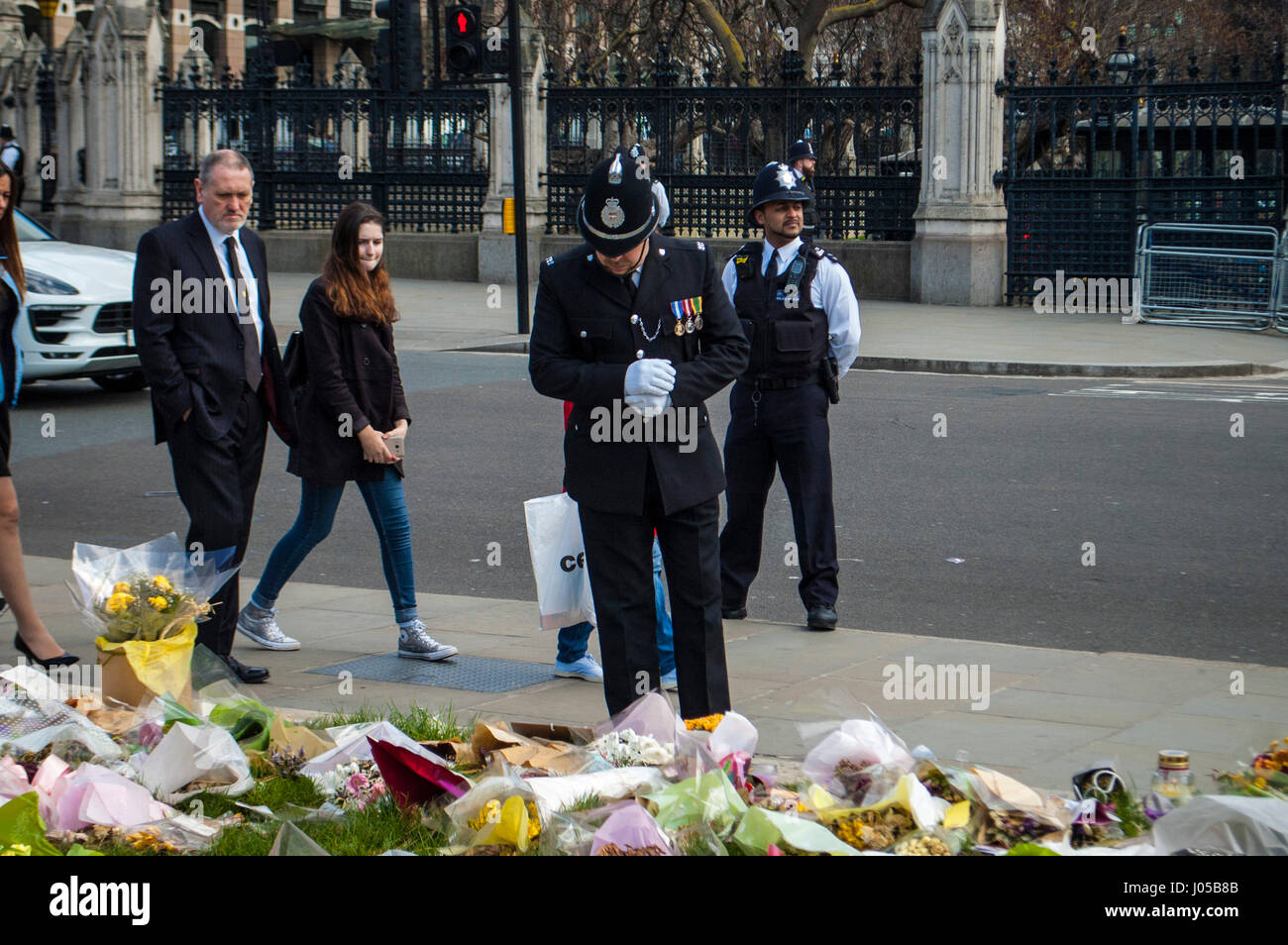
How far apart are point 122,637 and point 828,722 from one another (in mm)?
2713

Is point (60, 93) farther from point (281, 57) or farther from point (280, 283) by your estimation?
point (280, 283)

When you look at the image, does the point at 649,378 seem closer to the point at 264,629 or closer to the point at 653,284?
the point at 653,284

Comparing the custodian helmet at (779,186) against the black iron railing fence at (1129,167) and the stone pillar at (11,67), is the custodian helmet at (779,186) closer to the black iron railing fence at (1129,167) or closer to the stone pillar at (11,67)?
the black iron railing fence at (1129,167)

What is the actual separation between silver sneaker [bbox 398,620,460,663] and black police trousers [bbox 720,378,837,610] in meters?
A: 1.38

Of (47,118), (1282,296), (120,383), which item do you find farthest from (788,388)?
(47,118)

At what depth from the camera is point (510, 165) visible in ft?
80.2

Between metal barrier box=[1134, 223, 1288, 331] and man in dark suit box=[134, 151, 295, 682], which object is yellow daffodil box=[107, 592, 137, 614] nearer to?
man in dark suit box=[134, 151, 295, 682]

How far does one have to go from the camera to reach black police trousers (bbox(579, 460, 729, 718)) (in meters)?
5.04

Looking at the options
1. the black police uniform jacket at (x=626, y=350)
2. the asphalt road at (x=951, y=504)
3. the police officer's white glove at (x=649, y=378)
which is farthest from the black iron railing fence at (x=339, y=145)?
the police officer's white glove at (x=649, y=378)

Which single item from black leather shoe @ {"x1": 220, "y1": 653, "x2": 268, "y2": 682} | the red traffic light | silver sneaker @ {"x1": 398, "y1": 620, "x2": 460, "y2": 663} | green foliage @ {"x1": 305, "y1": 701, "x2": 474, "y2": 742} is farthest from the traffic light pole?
green foliage @ {"x1": 305, "y1": 701, "x2": 474, "y2": 742}

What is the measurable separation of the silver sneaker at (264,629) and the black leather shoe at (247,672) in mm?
408

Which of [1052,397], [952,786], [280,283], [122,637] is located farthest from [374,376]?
[280,283]

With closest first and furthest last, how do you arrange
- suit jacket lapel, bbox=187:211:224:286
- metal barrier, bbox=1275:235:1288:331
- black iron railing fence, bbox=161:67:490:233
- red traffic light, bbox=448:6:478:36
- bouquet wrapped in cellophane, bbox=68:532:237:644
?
1. bouquet wrapped in cellophane, bbox=68:532:237:644
2. suit jacket lapel, bbox=187:211:224:286
3. red traffic light, bbox=448:6:478:36
4. metal barrier, bbox=1275:235:1288:331
5. black iron railing fence, bbox=161:67:490:233

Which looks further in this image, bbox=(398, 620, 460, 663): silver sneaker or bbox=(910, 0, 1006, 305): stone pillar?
bbox=(910, 0, 1006, 305): stone pillar
